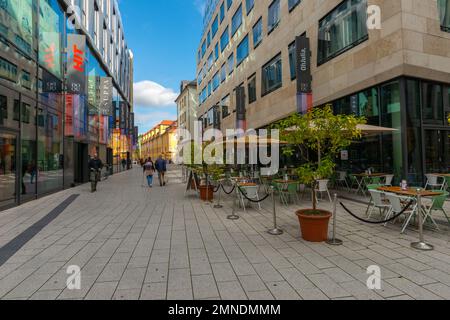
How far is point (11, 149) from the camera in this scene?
9.83 metres

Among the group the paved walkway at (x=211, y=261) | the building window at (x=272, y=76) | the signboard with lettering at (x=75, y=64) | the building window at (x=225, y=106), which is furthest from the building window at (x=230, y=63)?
the paved walkway at (x=211, y=261)

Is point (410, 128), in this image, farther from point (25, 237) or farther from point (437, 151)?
point (25, 237)

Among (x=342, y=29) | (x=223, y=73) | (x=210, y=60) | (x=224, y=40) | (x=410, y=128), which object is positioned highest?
(x=210, y=60)

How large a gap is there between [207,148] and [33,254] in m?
7.49

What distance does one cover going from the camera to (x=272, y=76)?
19.2m

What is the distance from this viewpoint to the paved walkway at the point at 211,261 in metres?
3.35

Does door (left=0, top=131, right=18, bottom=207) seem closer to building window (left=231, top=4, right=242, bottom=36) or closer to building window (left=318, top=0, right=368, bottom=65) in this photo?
building window (left=318, top=0, right=368, bottom=65)

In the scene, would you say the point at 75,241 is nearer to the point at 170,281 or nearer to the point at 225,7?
the point at 170,281

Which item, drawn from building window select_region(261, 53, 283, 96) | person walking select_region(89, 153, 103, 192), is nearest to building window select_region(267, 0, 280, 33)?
building window select_region(261, 53, 283, 96)

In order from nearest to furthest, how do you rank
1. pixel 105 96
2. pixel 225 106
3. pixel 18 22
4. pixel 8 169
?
pixel 8 169 → pixel 18 22 → pixel 105 96 → pixel 225 106

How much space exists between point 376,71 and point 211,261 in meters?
10.1

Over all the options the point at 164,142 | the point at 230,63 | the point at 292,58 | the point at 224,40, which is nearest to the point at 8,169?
the point at 292,58

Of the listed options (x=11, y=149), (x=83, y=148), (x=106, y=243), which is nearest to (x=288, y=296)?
(x=106, y=243)

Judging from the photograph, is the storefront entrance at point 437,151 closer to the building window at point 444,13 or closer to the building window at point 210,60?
the building window at point 444,13
